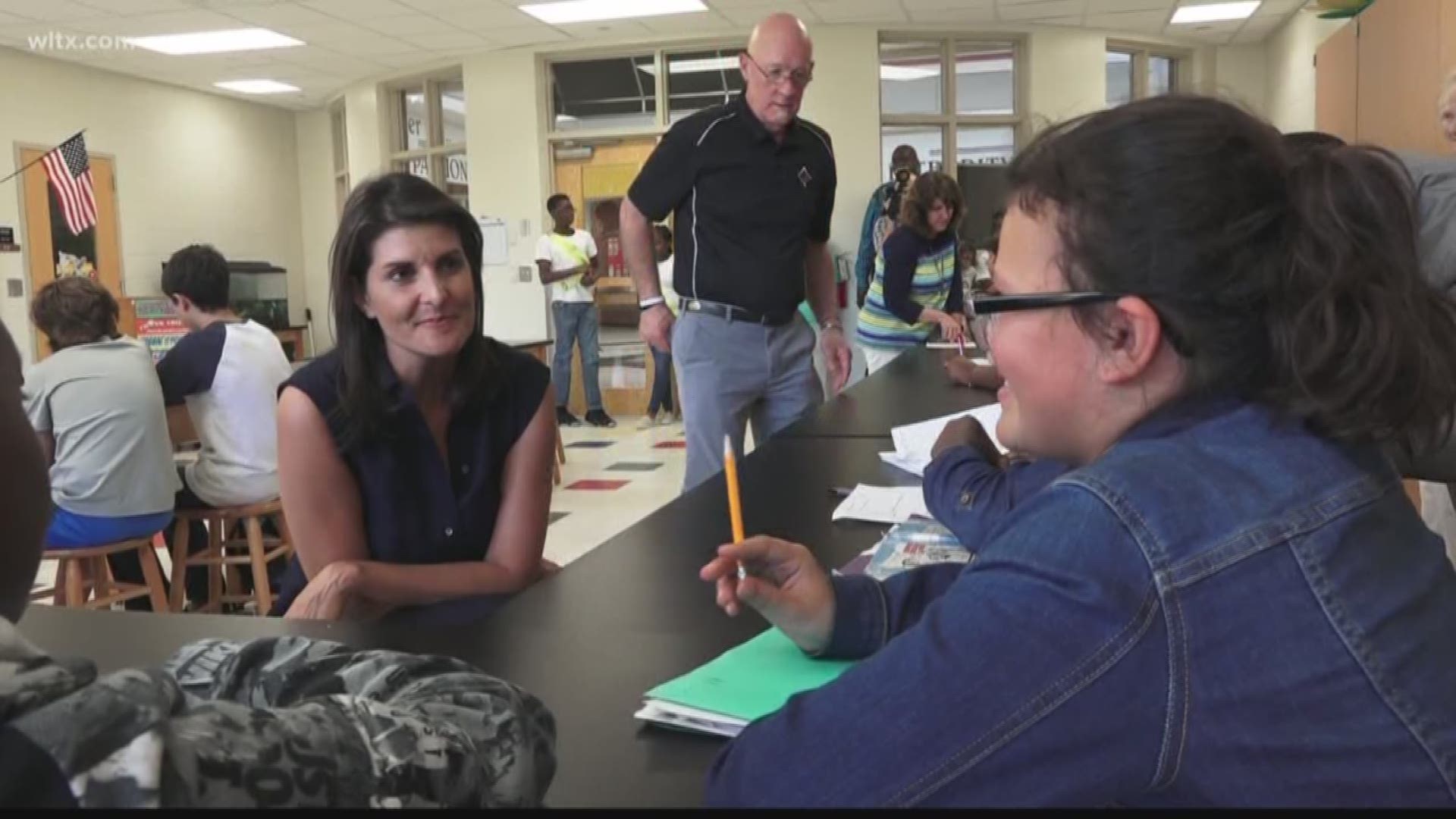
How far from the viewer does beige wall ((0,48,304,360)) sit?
861 cm

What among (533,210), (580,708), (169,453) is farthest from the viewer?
(533,210)

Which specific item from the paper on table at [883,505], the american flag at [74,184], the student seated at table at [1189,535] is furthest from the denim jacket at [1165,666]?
the american flag at [74,184]

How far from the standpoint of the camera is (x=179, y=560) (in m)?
3.56

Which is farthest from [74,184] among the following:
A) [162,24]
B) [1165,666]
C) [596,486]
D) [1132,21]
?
[1132,21]

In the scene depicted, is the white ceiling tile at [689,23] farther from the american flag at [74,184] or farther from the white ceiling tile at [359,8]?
the american flag at [74,184]

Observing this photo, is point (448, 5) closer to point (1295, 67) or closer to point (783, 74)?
point (783, 74)

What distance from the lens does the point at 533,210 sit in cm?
901

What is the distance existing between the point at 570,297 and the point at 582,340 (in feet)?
1.08

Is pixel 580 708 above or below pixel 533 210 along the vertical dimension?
below

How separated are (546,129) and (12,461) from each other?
8805 millimetres

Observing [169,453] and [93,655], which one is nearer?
[93,655]

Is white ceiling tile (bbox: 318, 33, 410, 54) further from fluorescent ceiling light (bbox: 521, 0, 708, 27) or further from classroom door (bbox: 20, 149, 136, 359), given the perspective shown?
classroom door (bbox: 20, 149, 136, 359)

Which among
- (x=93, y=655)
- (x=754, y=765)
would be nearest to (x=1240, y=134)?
(x=754, y=765)

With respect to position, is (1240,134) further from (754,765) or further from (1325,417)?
(754,765)
